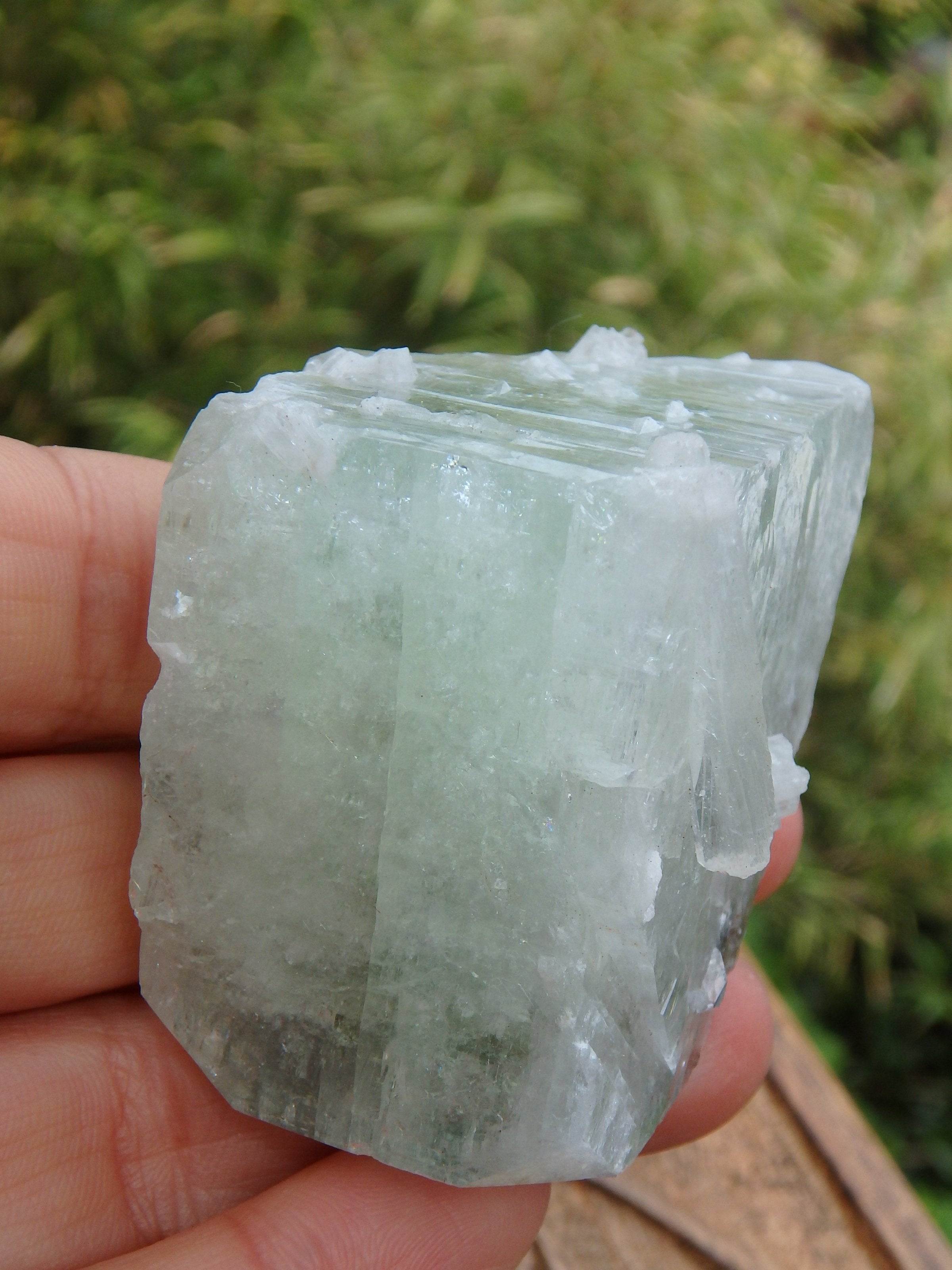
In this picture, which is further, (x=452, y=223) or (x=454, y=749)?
(x=452, y=223)

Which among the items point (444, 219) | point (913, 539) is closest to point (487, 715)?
point (444, 219)

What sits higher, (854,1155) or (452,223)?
(452,223)

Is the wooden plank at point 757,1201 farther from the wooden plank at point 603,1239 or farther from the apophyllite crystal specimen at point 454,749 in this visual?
the apophyllite crystal specimen at point 454,749

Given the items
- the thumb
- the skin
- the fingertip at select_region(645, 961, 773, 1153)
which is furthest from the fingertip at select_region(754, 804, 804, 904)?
the thumb

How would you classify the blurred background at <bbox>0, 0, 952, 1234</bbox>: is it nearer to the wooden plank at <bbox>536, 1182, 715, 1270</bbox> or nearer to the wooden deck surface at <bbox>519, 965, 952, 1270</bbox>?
the wooden deck surface at <bbox>519, 965, 952, 1270</bbox>

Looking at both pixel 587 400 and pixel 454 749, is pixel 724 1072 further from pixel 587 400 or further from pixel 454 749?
pixel 587 400

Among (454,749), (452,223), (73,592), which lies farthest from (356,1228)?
(452,223)
